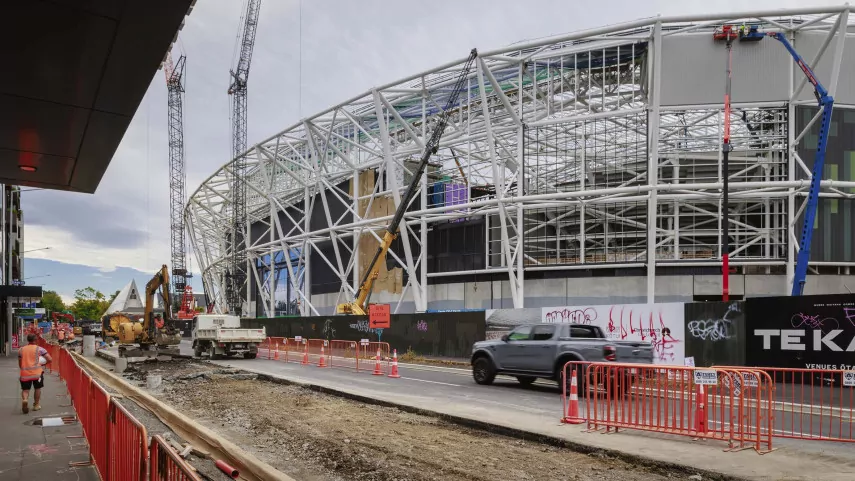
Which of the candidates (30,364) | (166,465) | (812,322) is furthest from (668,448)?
(30,364)

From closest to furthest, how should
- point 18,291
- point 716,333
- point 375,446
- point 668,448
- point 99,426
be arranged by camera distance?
point 99,426, point 668,448, point 375,446, point 716,333, point 18,291

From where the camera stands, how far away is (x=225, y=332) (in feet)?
98.0

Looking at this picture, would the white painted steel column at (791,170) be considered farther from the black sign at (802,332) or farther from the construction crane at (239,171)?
the construction crane at (239,171)

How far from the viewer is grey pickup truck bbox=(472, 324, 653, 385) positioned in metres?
15.3

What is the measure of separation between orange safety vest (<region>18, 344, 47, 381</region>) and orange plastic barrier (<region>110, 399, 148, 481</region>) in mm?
7357

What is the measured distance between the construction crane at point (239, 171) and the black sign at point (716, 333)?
4484 centimetres

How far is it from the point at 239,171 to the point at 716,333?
2213 inches

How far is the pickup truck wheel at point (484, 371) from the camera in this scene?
1805 centimetres

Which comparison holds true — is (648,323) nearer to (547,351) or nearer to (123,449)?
(547,351)

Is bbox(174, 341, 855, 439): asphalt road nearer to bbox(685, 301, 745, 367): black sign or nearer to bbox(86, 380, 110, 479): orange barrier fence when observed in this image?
bbox(685, 301, 745, 367): black sign

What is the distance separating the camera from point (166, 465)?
451 centimetres

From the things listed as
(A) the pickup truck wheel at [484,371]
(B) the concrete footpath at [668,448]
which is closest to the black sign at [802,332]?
(A) the pickup truck wheel at [484,371]

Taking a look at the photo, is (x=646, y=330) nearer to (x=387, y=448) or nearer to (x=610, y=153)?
(x=387, y=448)

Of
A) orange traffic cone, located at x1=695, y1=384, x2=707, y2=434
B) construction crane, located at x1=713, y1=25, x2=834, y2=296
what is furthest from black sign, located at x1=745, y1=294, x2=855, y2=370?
orange traffic cone, located at x1=695, y1=384, x2=707, y2=434
